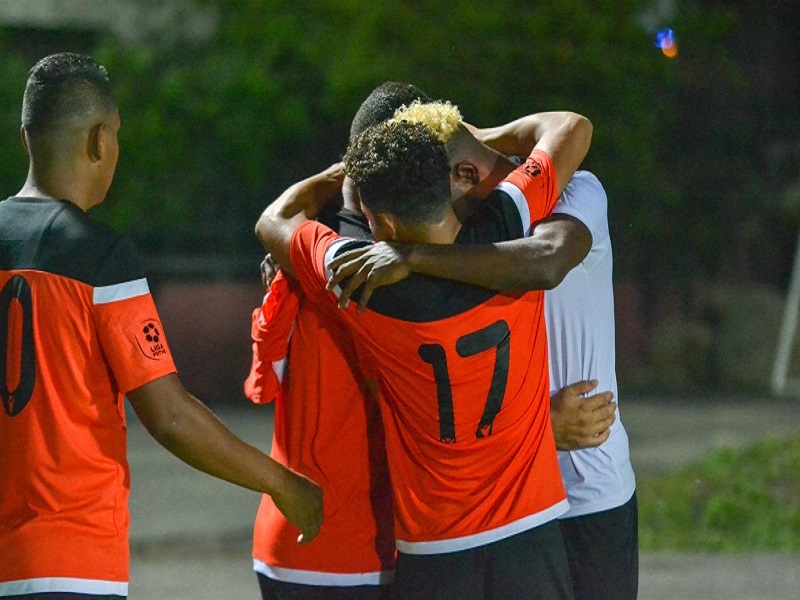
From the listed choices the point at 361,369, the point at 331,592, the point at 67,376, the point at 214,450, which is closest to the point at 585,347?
the point at 361,369

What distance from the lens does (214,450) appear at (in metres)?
3.20

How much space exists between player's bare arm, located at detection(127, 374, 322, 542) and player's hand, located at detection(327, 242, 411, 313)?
1.43 ft

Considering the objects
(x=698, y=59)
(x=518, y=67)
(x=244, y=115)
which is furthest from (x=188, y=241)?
(x=698, y=59)

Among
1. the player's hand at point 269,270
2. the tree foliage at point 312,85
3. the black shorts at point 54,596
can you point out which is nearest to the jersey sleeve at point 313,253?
the player's hand at point 269,270

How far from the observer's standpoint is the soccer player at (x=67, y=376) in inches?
119

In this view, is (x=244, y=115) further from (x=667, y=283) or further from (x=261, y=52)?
(x=667, y=283)

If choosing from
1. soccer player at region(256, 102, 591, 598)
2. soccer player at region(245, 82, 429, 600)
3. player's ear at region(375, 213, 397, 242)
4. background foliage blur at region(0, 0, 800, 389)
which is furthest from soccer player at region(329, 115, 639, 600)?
background foliage blur at region(0, 0, 800, 389)

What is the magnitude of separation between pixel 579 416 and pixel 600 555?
0.40 metres

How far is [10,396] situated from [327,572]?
0.98m

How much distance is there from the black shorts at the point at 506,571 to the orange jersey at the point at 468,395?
3cm

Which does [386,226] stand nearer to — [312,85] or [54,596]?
[54,596]

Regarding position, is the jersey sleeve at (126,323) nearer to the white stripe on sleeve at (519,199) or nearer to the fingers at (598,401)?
the white stripe on sleeve at (519,199)

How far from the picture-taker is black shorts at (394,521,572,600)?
3.15m

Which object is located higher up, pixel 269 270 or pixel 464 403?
pixel 269 270
